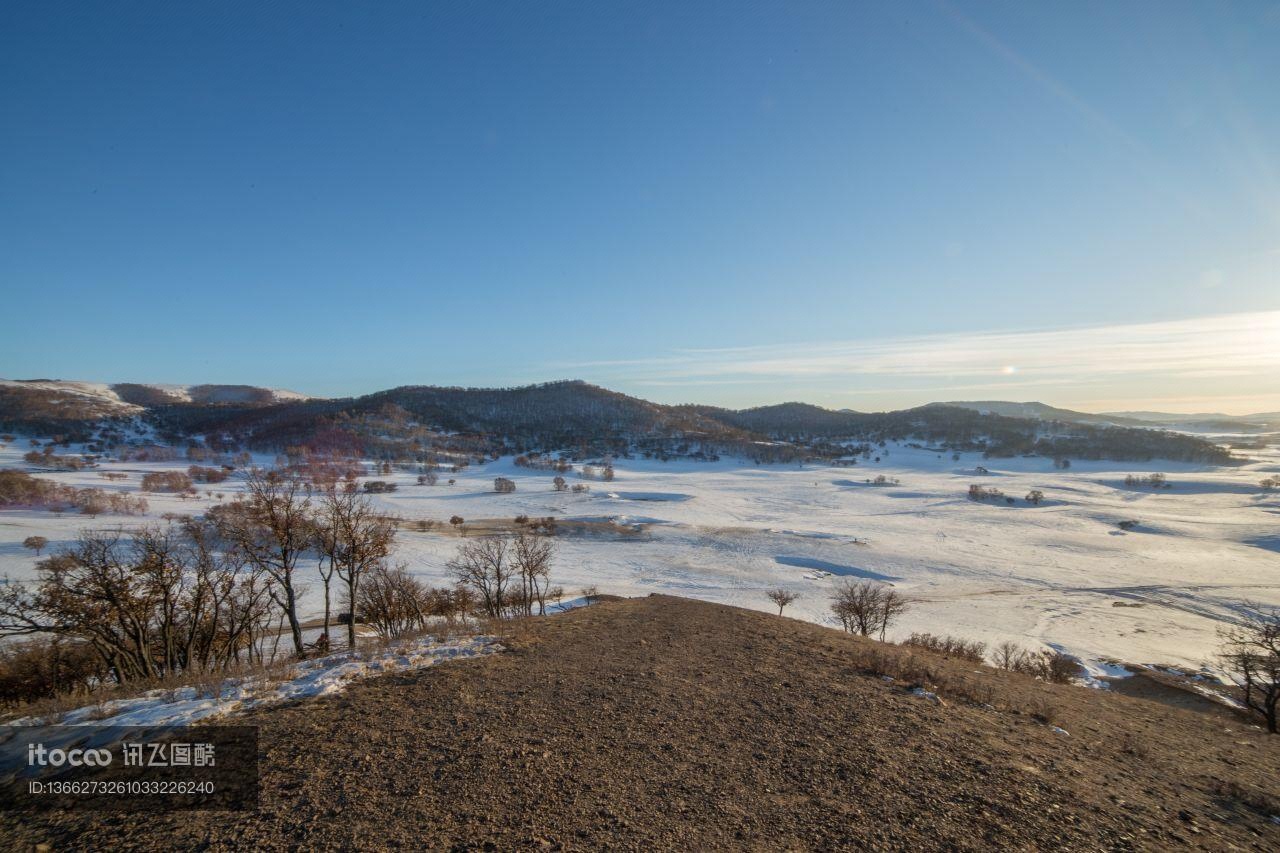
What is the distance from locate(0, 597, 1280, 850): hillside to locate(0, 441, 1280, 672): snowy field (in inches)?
1102

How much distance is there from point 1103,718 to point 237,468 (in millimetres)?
148886

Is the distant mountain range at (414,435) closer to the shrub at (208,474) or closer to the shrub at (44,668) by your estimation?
the shrub at (208,474)

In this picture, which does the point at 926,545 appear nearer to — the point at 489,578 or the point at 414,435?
the point at 489,578

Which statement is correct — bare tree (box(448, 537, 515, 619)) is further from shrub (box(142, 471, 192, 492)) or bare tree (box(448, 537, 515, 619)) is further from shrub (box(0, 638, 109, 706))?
shrub (box(142, 471, 192, 492))

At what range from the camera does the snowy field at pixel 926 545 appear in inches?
1561

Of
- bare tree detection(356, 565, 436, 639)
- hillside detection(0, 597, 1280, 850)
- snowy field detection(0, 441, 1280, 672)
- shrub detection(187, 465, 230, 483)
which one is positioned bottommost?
snowy field detection(0, 441, 1280, 672)

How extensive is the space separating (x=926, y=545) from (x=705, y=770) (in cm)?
6972

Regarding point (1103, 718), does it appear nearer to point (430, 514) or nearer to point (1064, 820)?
point (1064, 820)

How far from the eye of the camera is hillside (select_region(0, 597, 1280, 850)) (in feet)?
17.8

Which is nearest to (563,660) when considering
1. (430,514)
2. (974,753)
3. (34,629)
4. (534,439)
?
(974,753)

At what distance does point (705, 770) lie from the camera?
6.78m

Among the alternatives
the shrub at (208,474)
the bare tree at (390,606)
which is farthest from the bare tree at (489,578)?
the shrub at (208,474)

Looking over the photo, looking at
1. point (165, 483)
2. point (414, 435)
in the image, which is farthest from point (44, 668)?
point (414, 435)

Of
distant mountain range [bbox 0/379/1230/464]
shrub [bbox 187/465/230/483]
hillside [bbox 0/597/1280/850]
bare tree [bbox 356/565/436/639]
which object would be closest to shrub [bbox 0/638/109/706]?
bare tree [bbox 356/565/436/639]
